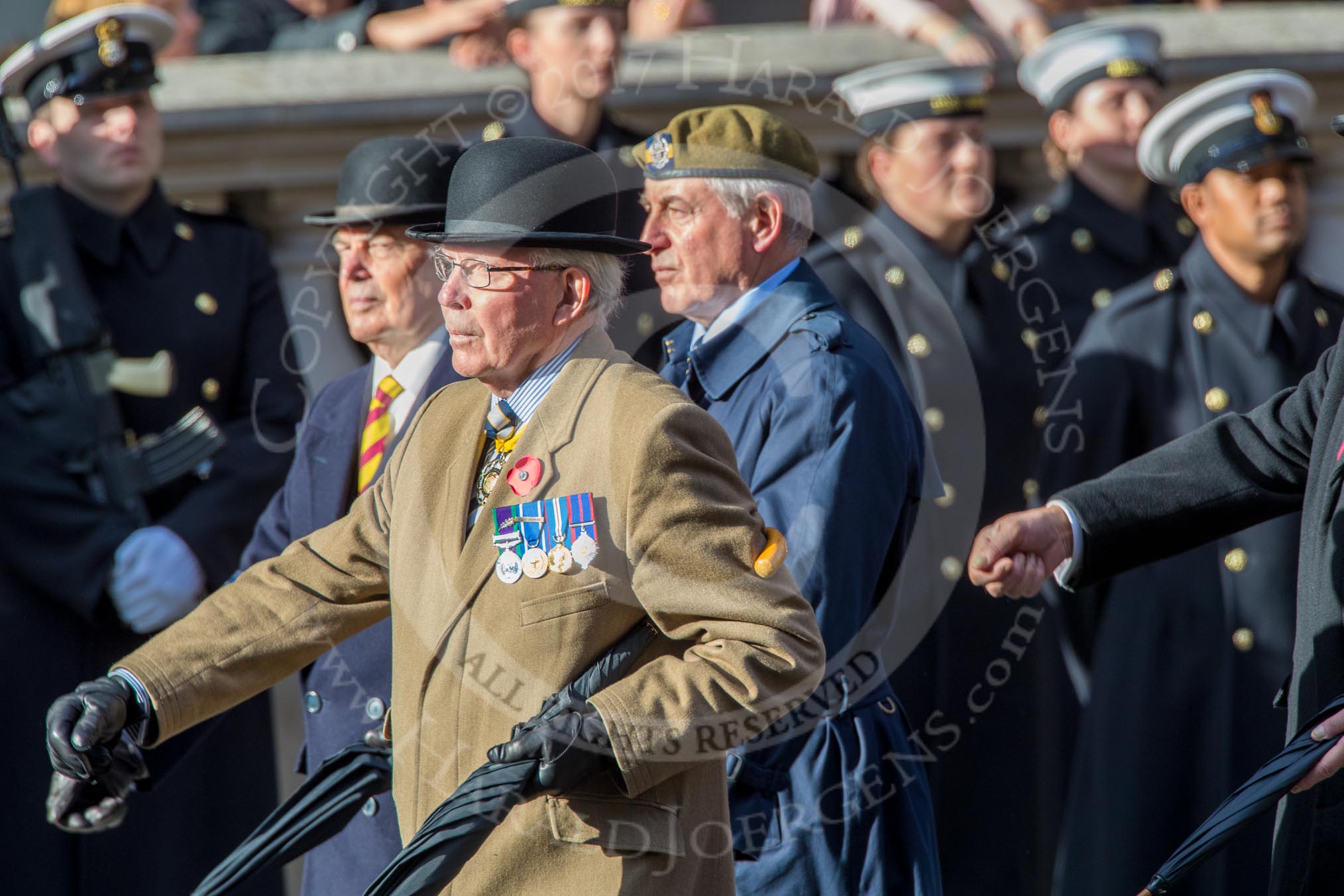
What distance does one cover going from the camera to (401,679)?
118 inches

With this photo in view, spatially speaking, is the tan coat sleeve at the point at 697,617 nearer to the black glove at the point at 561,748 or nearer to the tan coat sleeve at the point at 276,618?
the black glove at the point at 561,748

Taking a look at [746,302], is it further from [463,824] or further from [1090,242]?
[1090,242]

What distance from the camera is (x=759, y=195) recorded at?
409 cm

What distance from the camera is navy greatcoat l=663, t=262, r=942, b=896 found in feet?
11.9

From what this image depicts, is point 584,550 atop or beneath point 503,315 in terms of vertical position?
beneath

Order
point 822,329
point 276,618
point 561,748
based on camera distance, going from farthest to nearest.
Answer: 1. point 822,329
2. point 276,618
3. point 561,748

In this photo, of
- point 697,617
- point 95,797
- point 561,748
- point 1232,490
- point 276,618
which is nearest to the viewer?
point 561,748

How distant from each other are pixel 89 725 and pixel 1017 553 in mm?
1580

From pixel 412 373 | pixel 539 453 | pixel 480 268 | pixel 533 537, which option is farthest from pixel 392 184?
pixel 533 537

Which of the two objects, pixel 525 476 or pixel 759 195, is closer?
pixel 525 476

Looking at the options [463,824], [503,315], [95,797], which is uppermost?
[503,315]

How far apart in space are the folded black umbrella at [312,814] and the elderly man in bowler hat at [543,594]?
238 millimetres

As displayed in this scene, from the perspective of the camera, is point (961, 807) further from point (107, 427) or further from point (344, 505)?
point (107, 427)

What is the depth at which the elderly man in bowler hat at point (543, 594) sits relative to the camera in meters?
2.70
